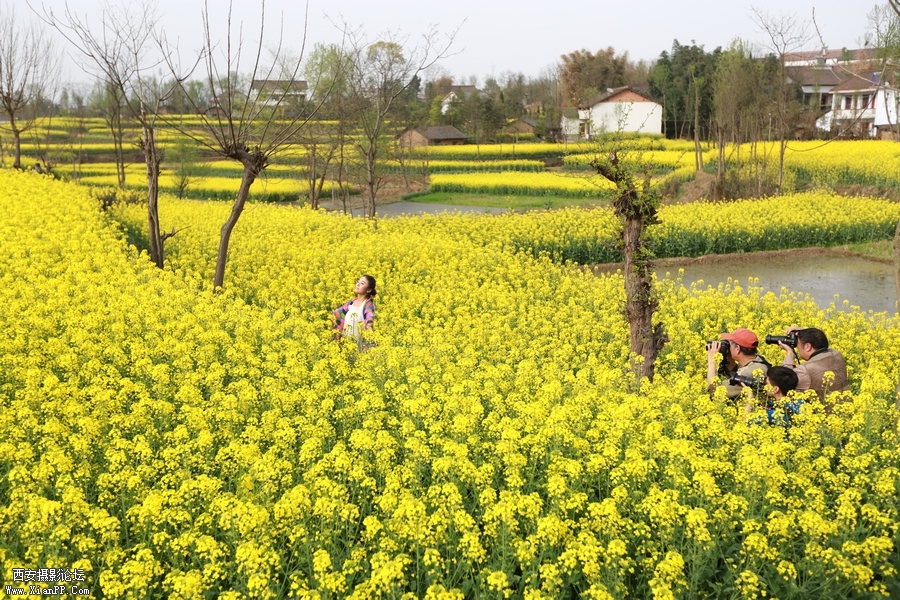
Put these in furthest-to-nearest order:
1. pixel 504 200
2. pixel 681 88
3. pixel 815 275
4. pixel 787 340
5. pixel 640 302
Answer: pixel 681 88, pixel 504 200, pixel 815 275, pixel 640 302, pixel 787 340

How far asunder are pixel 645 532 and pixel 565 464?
780 mm

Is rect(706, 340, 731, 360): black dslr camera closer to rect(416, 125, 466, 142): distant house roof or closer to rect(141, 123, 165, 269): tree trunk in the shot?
rect(141, 123, 165, 269): tree trunk

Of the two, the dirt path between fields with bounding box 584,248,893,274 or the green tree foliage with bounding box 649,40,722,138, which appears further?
the green tree foliage with bounding box 649,40,722,138

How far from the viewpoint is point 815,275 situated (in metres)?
18.1

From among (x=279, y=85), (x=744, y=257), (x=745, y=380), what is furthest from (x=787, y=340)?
(x=744, y=257)

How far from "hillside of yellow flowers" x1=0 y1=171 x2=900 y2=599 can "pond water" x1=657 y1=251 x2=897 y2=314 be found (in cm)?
592

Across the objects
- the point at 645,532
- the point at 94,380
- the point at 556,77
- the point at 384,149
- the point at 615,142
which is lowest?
the point at 645,532

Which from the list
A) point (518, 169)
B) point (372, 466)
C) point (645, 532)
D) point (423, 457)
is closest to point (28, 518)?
point (372, 466)

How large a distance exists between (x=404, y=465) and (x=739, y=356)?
4.18 metres

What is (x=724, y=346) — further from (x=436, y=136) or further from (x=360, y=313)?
(x=436, y=136)

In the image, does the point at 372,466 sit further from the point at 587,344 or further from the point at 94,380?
the point at 587,344

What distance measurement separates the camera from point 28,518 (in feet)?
15.1

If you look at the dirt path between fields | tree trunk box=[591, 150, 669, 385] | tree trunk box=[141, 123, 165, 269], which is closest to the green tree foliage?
the dirt path between fields

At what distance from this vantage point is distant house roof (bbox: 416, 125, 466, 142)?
69188 millimetres
